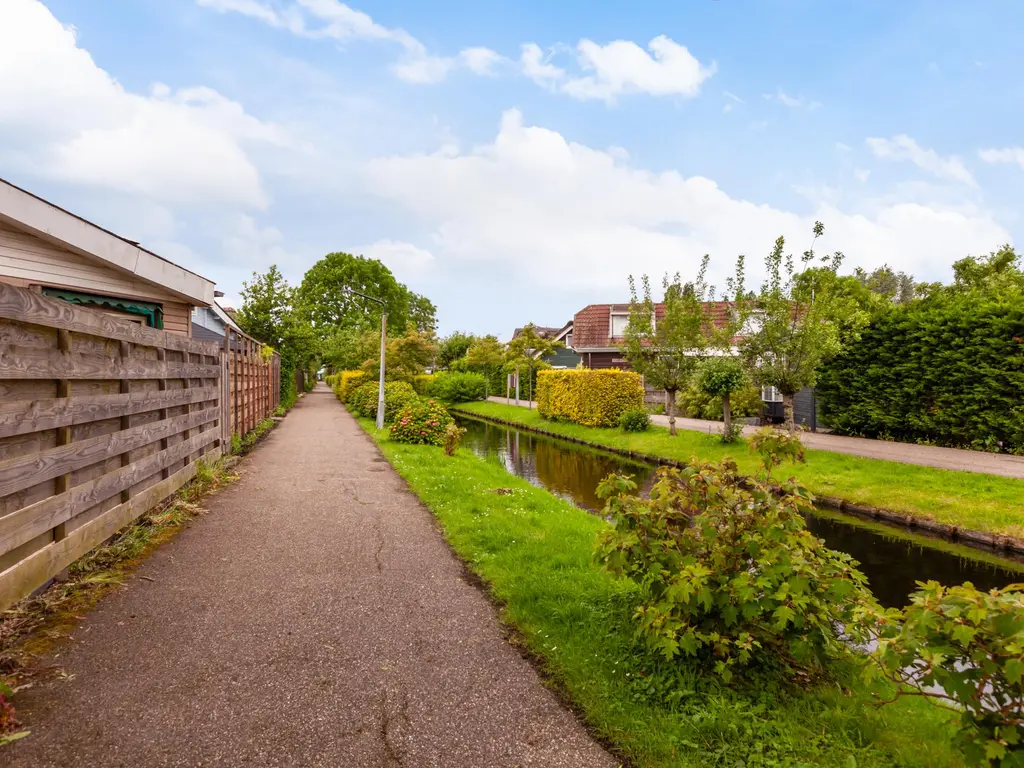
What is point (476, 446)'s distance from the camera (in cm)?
1762

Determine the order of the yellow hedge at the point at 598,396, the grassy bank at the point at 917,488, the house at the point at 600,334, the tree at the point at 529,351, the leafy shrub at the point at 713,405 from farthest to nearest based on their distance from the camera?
the tree at the point at 529,351 < the house at the point at 600,334 < the leafy shrub at the point at 713,405 < the yellow hedge at the point at 598,396 < the grassy bank at the point at 917,488

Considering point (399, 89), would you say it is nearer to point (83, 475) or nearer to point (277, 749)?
point (83, 475)

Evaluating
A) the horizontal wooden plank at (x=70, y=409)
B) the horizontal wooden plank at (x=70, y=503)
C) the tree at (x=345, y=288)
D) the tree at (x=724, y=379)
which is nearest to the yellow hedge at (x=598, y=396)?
the tree at (x=724, y=379)

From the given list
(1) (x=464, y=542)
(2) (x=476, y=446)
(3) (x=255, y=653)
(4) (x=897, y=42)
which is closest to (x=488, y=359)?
(2) (x=476, y=446)

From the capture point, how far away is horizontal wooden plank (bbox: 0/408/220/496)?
3.14 meters

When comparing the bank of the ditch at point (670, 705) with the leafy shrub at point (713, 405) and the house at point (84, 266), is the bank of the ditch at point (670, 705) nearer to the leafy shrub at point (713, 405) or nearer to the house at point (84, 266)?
the house at point (84, 266)

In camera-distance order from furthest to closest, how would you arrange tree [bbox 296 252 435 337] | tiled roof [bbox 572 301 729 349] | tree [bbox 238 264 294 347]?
tree [bbox 296 252 435 337] < tiled roof [bbox 572 301 729 349] < tree [bbox 238 264 294 347]

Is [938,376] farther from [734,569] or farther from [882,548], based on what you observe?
[734,569]

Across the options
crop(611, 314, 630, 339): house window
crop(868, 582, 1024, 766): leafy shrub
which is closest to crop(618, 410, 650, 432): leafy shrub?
crop(611, 314, 630, 339): house window

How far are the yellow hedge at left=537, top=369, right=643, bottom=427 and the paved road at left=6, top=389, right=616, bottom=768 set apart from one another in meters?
14.9

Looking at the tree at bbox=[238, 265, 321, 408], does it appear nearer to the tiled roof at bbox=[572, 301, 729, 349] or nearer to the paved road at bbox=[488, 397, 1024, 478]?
the tiled roof at bbox=[572, 301, 729, 349]

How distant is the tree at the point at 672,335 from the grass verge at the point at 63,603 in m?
14.1

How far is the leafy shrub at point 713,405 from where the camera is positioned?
19969 mm

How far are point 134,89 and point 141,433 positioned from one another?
40.8ft
